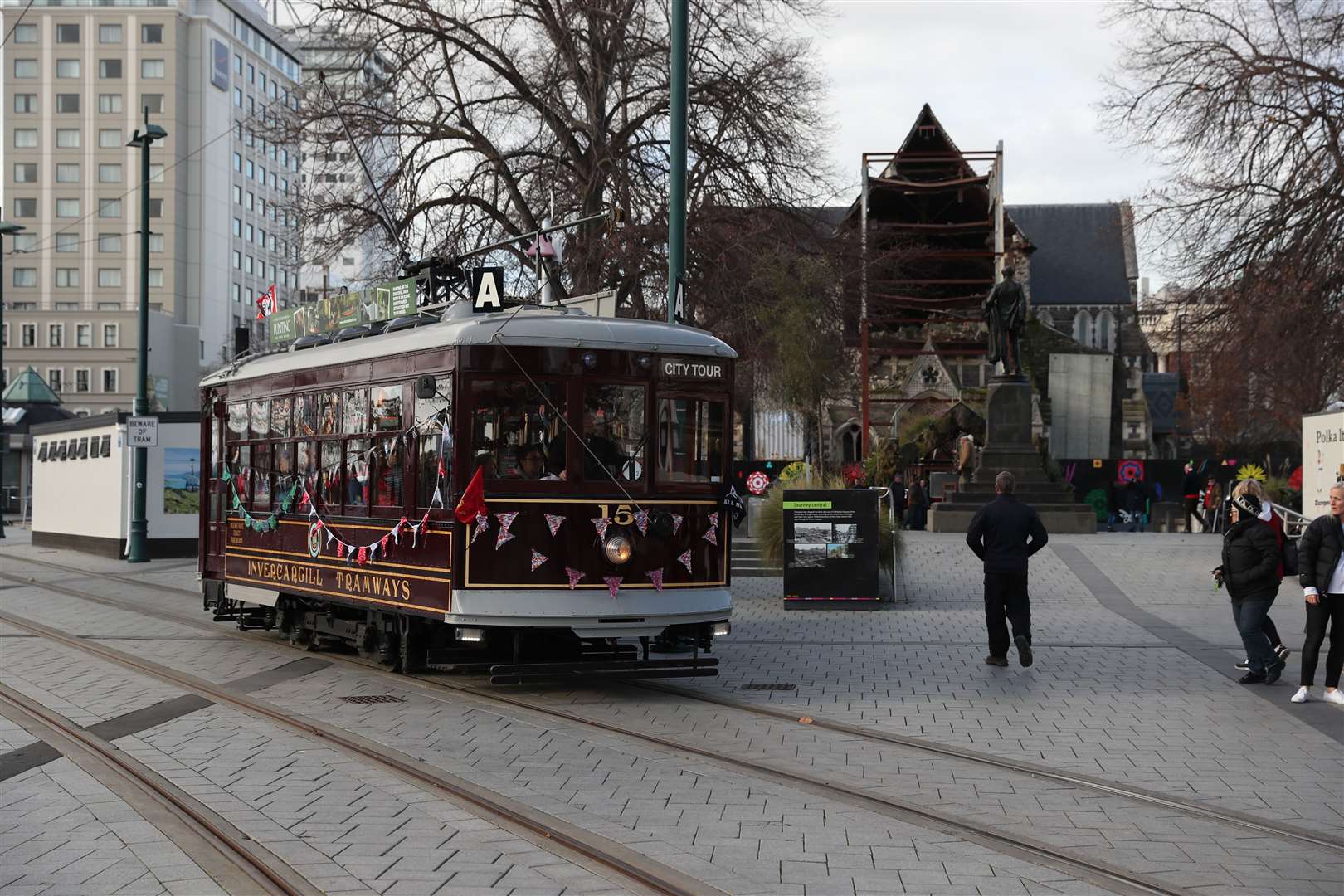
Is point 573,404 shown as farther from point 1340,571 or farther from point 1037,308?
point 1037,308

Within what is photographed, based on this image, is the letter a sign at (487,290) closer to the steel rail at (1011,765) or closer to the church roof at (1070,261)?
the steel rail at (1011,765)

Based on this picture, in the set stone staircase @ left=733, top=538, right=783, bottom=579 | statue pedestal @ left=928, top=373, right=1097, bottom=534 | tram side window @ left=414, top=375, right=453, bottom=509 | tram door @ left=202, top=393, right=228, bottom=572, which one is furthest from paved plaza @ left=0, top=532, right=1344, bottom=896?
statue pedestal @ left=928, top=373, right=1097, bottom=534

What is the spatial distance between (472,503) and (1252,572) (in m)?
6.05

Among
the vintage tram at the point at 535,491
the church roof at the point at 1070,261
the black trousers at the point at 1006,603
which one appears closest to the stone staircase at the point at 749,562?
the black trousers at the point at 1006,603

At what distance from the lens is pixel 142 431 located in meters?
27.2

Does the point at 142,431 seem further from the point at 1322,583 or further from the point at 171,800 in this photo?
the point at 1322,583

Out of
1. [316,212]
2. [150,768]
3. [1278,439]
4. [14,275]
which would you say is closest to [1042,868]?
[150,768]

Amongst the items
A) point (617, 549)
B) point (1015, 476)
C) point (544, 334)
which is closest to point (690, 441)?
point (617, 549)

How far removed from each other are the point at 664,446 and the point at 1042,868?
18.9 feet

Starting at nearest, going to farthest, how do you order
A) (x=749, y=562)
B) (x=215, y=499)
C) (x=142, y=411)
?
(x=215, y=499), (x=749, y=562), (x=142, y=411)

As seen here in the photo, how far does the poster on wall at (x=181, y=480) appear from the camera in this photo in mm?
28906

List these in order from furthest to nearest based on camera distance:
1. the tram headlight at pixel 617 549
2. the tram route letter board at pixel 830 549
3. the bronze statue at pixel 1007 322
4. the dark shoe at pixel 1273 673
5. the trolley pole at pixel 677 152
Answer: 1. the bronze statue at pixel 1007 322
2. the tram route letter board at pixel 830 549
3. the trolley pole at pixel 677 152
4. the dark shoe at pixel 1273 673
5. the tram headlight at pixel 617 549

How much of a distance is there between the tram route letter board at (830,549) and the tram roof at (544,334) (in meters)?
6.14

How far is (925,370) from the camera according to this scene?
6656cm
